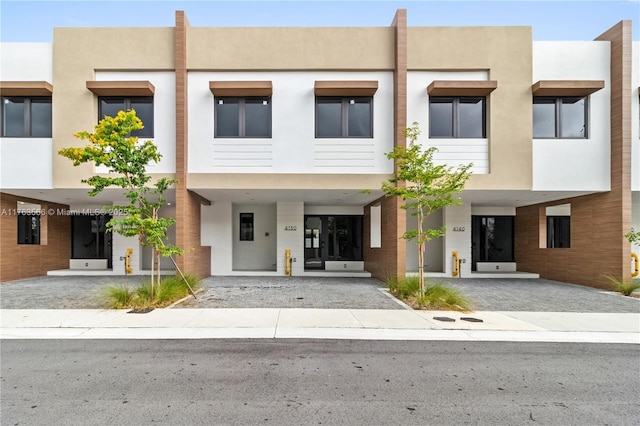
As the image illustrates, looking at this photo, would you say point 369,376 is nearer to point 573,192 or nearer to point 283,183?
point 283,183

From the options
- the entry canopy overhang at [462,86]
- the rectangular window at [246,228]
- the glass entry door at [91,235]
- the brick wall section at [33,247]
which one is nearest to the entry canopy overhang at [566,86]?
the entry canopy overhang at [462,86]

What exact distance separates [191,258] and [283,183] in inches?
176

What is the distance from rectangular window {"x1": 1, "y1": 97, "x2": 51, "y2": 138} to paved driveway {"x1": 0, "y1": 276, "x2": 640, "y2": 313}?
5710 mm

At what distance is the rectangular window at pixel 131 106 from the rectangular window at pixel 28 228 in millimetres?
6931

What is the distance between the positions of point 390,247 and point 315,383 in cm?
853

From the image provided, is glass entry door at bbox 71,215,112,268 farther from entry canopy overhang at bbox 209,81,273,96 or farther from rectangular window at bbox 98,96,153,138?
entry canopy overhang at bbox 209,81,273,96

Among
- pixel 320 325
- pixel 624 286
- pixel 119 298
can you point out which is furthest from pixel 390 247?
pixel 119 298

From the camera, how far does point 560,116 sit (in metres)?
12.3

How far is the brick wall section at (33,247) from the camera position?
13.0 meters

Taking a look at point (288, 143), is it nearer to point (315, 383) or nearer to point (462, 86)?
point (462, 86)

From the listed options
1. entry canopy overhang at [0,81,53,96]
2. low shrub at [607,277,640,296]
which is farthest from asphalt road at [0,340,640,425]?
entry canopy overhang at [0,81,53,96]

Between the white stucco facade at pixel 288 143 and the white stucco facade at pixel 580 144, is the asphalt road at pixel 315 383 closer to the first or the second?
the white stucco facade at pixel 288 143

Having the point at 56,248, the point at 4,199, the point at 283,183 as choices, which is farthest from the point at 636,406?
the point at 56,248

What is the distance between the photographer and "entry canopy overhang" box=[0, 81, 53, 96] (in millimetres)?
11586
